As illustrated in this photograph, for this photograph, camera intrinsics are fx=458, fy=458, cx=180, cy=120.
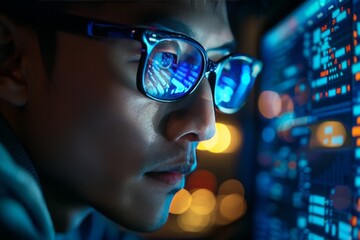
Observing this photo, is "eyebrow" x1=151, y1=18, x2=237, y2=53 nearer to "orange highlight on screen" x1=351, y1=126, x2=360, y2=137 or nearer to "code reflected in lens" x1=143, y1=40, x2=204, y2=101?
"code reflected in lens" x1=143, y1=40, x2=204, y2=101

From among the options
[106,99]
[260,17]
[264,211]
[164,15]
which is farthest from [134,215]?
[260,17]

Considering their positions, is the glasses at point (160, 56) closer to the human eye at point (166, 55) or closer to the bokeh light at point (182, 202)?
the human eye at point (166, 55)

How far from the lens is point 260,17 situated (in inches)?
54.4

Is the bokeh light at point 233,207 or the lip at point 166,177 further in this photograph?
the bokeh light at point 233,207

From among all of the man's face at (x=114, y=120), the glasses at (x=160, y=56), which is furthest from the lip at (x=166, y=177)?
→ the glasses at (x=160, y=56)

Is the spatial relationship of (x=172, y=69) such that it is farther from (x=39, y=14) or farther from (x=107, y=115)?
(x=39, y=14)

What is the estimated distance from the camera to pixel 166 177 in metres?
0.98

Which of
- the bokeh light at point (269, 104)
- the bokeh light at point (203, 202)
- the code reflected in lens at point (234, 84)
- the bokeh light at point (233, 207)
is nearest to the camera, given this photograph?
the code reflected in lens at point (234, 84)

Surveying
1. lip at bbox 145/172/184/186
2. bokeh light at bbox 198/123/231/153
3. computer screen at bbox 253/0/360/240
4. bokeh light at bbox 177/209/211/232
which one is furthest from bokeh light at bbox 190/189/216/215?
lip at bbox 145/172/184/186

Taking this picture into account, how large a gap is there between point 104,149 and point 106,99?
0.10 metres

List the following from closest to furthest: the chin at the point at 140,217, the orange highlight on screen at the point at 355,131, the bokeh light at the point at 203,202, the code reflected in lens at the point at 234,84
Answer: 1. the orange highlight on screen at the point at 355,131
2. the chin at the point at 140,217
3. the code reflected in lens at the point at 234,84
4. the bokeh light at the point at 203,202

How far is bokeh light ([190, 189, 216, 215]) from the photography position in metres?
1.78

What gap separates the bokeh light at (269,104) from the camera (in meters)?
1.29

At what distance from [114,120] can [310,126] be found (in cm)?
46
